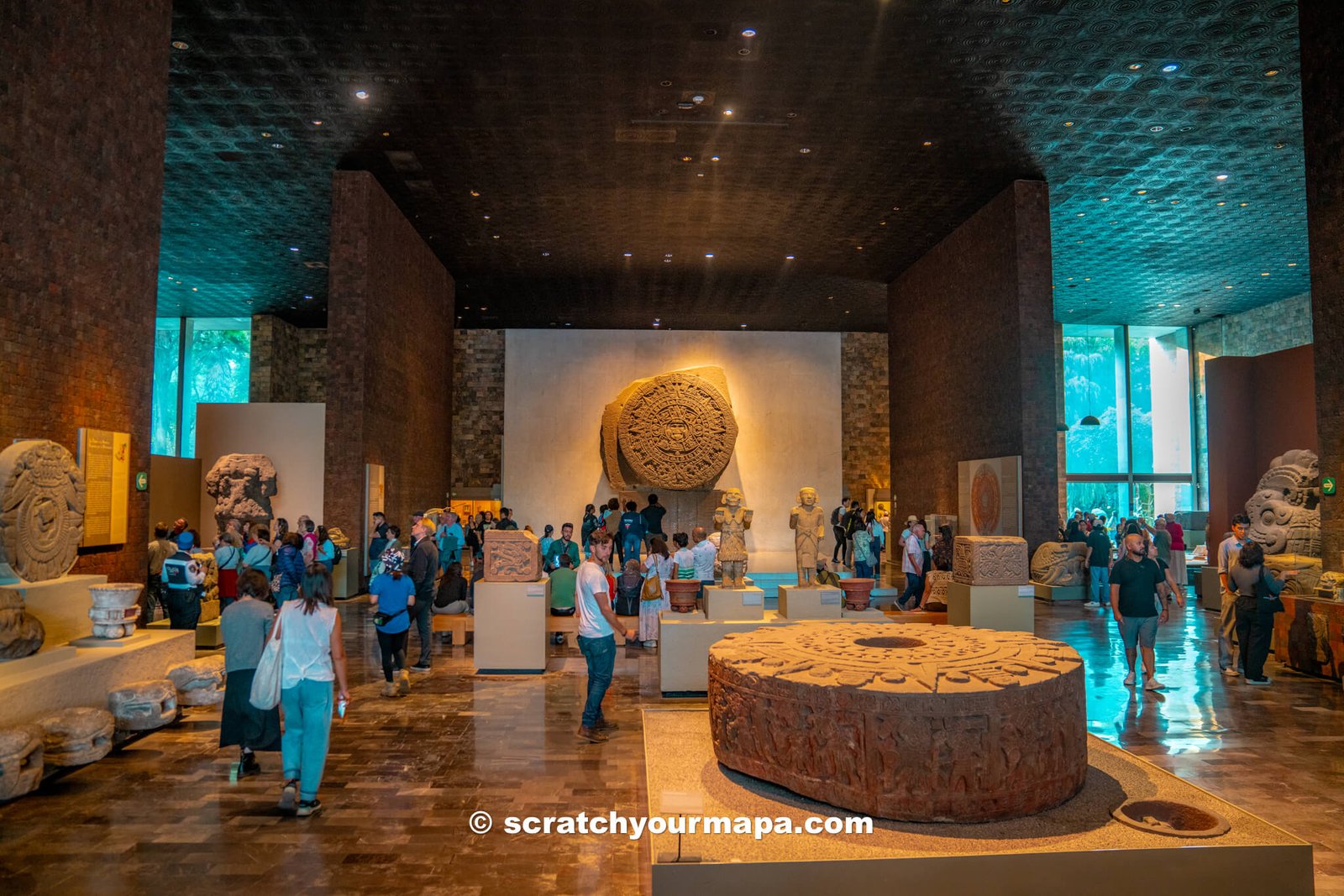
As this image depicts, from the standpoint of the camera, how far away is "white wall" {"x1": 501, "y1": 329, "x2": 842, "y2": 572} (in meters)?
20.7

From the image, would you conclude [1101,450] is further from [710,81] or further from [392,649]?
[392,649]

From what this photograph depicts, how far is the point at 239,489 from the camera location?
14.5 m

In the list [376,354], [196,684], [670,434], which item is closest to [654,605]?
[196,684]

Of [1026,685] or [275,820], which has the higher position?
[1026,685]

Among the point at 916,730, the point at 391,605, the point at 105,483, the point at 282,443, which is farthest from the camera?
the point at 282,443

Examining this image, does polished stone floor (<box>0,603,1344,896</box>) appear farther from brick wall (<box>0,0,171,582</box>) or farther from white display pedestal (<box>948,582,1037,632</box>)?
brick wall (<box>0,0,171,582</box>)

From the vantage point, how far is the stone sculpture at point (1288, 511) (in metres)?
11.6

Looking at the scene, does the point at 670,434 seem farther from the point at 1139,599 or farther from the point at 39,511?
the point at 39,511

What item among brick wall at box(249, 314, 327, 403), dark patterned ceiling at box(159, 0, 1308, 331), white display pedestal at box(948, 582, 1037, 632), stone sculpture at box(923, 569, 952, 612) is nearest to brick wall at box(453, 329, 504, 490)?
brick wall at box(249, 314, 327, 403)

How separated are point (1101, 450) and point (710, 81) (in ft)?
63.9

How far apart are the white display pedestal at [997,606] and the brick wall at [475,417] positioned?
1659 cm

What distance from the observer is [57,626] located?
5.98 meters

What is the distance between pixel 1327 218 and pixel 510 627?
8.63 meters

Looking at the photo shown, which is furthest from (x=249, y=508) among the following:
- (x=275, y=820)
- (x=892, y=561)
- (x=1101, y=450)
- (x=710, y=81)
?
(x=1101, y=450)
